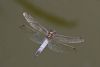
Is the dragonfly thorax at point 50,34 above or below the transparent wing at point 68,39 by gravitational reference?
below


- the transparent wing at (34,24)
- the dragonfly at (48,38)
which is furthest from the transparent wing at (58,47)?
the transparent wing at (34,24)

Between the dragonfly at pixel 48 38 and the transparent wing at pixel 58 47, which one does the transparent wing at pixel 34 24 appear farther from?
the transparent wing at pixel 58 47

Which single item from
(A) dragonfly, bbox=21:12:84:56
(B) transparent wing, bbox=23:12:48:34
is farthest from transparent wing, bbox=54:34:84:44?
(B) transparent wing, bbox=23:12:48:34

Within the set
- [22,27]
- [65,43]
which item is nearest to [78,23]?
[65,43]

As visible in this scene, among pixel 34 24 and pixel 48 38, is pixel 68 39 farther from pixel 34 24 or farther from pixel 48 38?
pixel 34 24

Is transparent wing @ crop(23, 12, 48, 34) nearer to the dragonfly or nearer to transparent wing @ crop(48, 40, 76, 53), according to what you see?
the dragonfly

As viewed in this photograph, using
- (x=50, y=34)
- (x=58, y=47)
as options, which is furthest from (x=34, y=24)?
(x=58, y=47)

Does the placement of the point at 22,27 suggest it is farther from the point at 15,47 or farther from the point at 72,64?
the point at 72,64
